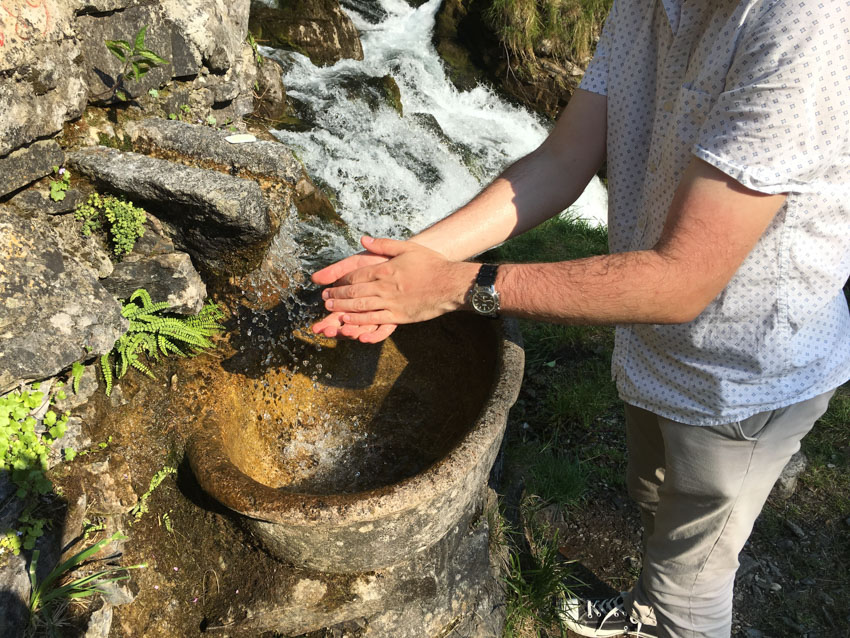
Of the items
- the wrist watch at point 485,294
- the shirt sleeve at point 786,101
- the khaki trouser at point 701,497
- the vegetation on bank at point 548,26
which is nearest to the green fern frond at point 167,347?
the wrist watch at point 485,294

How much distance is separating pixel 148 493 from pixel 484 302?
1.83m

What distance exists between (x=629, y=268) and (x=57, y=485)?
236 cm

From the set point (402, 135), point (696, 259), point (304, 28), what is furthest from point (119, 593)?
point (304, 28)

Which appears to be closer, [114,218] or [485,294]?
[485,294]

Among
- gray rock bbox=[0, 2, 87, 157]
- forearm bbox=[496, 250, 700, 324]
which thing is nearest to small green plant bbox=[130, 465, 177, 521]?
gray rock bbox=[0, 2, 87, 157]

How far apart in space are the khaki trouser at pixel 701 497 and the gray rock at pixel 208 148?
231cm

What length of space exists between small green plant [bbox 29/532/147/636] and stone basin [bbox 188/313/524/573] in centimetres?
58

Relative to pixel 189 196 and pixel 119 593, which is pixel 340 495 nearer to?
pixel 119 593

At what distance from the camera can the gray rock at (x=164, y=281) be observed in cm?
299

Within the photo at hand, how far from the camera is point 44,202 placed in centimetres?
280

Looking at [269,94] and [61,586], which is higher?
[269,94]

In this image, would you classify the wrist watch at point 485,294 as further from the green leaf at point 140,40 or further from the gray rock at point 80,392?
the green leaf at point 140,40

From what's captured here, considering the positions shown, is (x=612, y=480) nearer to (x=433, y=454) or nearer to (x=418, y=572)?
(x=433, y=454)

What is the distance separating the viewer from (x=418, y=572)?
2.69 meters
